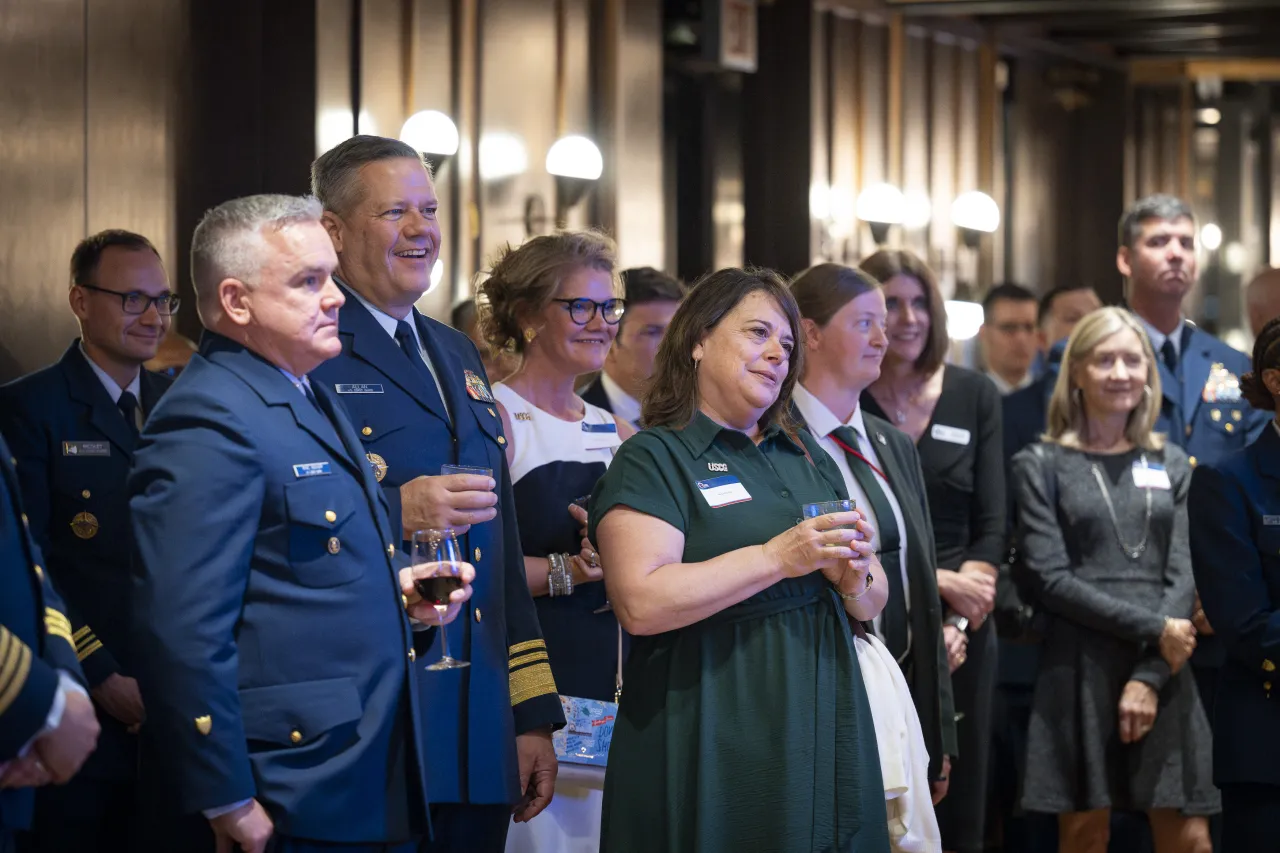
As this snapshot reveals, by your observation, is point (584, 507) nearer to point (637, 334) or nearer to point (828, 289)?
point (828, 289)

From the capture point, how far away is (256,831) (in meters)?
2.36

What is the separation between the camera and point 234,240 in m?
2.56

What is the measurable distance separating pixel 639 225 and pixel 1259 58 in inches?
217

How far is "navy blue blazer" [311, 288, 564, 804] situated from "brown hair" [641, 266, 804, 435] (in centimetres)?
33

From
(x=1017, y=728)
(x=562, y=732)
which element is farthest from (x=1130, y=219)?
(x=562, y=732)

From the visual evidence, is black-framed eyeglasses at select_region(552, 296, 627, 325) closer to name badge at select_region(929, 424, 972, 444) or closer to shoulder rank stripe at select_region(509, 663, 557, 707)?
shoulder rank stripe at select_region(509, 663, 557, 707)

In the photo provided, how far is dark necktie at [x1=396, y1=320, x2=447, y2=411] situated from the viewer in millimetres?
2943

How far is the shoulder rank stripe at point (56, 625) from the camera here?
226 centimetres

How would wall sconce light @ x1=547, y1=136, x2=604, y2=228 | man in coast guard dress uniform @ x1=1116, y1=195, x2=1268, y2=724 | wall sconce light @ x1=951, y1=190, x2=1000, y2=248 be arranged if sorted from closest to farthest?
man in coast guard dress uniform @ x1=1116, y1=195, x2=1268, y2=724, wall sconce light @ x1=547, y1=136, x2=604, y2=228, wall sconce light @ x1=951, y1=190, x2=1000, y2=248

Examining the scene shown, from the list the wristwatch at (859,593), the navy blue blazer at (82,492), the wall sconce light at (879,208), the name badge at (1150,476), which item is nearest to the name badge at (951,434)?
the name badge at (1150,476)

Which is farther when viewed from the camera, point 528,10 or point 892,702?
point 528,10

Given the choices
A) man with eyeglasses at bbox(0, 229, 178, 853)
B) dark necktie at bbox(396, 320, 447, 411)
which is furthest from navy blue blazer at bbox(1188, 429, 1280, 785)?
man with eyeglasses at bbox(0, 229, 178, 853)

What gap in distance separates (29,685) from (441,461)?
989mm

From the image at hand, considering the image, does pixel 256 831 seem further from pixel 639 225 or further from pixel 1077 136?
pixel 1077 136
